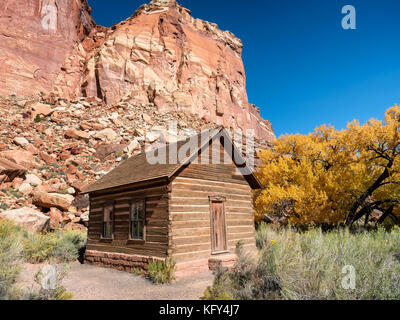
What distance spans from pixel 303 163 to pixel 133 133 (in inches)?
1020

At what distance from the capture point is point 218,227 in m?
11.0

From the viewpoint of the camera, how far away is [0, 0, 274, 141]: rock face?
4175cm

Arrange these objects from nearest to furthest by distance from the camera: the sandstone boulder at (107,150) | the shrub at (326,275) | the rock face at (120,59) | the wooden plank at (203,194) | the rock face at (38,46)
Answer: the shrub at (326,275) → the wooden plank at (203,194) → the sandstone boulder at (107,150) → the rock face at (38,46) → the rock face at (120,59)

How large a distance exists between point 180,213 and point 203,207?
135cm

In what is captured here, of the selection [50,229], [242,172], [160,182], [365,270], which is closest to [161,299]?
[160,182]

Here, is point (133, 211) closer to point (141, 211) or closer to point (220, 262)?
point (141, 211)

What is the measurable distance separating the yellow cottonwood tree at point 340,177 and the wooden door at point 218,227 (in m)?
6.71

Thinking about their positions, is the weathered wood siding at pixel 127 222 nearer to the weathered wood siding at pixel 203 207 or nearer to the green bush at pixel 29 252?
the weathered wood siding at pixel 203 207

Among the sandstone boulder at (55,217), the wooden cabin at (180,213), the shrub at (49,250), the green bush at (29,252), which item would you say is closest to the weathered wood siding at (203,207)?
the wooden cabin at (180,213)

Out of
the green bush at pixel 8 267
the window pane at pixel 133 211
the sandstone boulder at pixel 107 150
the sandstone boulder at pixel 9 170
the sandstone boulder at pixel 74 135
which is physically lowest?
the green bush at pixel 8 267

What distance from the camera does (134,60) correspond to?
50250 millimetres

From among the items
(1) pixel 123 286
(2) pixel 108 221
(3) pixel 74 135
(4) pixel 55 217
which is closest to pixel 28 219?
(4) pixel 55 217

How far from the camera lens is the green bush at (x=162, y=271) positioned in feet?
27.2

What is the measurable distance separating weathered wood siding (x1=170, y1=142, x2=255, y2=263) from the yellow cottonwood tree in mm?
5200
